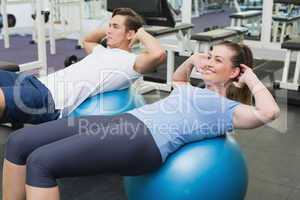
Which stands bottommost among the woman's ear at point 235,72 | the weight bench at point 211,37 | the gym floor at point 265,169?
the gym floor at point 265,169

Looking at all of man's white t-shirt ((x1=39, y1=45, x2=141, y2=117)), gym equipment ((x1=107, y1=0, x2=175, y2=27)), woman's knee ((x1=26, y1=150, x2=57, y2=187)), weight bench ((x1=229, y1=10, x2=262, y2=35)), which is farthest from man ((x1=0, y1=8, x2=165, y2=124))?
weight bench ((x1=229, y1=10, x2=262, y2=35))

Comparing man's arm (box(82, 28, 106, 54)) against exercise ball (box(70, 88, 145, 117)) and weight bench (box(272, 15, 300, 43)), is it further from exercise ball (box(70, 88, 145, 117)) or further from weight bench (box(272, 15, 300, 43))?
weight bench (box(272, 15, 300, 43))

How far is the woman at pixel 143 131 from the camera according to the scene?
1.52 meters

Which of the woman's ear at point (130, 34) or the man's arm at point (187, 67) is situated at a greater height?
the woman's ear at point (130, 34)

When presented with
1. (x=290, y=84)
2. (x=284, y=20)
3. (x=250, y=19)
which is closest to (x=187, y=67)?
Result: (x=290, y=84)

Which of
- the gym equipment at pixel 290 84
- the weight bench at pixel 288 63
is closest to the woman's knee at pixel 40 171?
the gym equipment at pixel 290 84

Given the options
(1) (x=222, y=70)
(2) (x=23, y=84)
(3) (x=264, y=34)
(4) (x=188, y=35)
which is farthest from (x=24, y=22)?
(1) (x=222, y=70)

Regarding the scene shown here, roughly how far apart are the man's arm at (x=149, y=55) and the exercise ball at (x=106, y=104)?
0.18 meters

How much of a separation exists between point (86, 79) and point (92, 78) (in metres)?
0.03

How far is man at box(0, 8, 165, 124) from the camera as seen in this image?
2139 mm

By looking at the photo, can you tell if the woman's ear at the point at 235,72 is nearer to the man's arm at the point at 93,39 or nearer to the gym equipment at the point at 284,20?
the man's arm at the point at 93,39

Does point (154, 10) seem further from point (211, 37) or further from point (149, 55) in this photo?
point (149, 55)

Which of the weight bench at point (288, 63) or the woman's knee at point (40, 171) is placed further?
the weight bench at point (288, 63)

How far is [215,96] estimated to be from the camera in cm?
166
